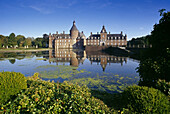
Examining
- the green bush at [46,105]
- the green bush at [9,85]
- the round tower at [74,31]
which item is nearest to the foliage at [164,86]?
the green bush at [46,105]

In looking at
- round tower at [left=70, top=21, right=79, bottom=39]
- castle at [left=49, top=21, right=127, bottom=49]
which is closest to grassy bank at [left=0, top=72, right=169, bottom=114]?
castle at [left=49, top=21, right=127, bottom=49]

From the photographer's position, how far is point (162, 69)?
550 cm

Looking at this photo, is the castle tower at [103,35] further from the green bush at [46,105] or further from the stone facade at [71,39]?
the green bush at [46,105]

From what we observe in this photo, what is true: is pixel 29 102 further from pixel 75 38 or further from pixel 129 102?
pixel 75 38

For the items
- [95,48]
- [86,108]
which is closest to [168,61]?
[86,108]

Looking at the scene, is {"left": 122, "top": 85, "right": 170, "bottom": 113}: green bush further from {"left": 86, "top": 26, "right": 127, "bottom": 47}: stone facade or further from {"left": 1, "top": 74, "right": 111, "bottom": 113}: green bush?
{"left": 86, "top": 26, "right": 127, "bottom": 47}: stone facade

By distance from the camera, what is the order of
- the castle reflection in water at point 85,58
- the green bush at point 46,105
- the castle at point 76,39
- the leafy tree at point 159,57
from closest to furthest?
the green bush at point 46,105
the leafy tree at point 159,57
the castle reflection in water at point 85,58
the castle at point 76,39

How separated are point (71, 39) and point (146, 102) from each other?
83.3 metres

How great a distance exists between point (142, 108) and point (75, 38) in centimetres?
8218

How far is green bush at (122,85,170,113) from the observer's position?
4102mm

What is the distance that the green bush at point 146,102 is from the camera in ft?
13.5

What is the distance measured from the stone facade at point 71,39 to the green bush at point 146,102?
259 feet

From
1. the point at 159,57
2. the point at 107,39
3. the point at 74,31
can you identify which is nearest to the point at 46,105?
the point at 159,57

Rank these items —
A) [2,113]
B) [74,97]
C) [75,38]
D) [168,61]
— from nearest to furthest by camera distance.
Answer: [2,113] → [74,97] → [168,61] → [75,38]
